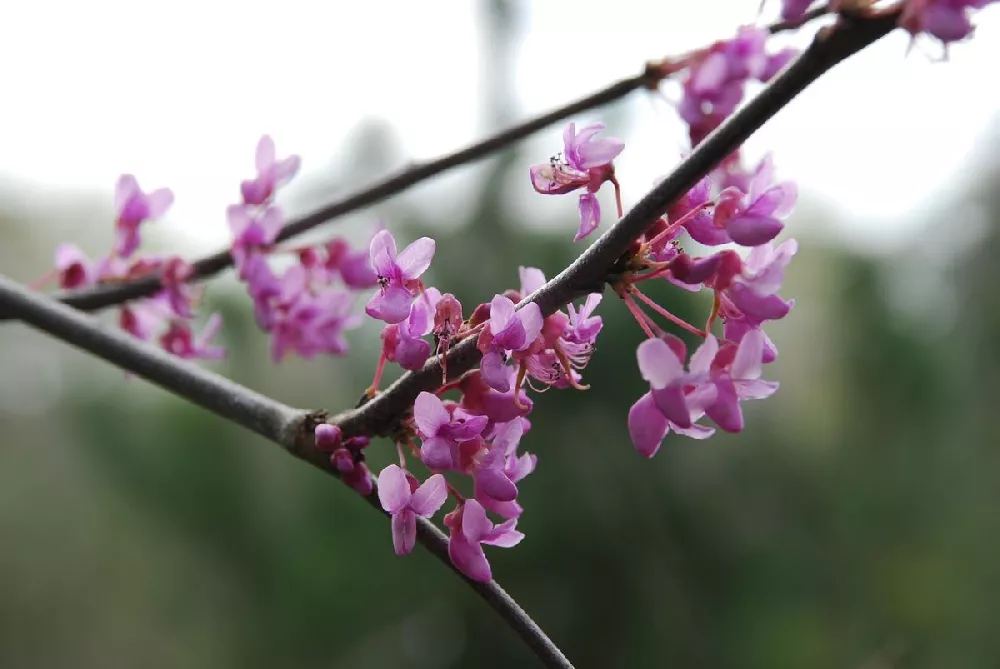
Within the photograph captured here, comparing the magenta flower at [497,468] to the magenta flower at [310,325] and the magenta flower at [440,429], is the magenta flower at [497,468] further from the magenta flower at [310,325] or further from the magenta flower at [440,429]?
the magenta flower at [310,325]

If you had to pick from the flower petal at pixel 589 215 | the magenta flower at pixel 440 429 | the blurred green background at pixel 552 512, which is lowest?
the blurred green background at pixel 552 512

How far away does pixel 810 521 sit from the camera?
160 cm

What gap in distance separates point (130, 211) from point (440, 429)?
339mm

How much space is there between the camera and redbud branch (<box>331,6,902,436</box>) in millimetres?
191

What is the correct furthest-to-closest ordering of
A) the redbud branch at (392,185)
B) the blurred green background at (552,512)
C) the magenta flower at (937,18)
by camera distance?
1. the blurred green background at (552,512)
2. the redbud branch at (392,185)
3. the magenta flower at (937,18)

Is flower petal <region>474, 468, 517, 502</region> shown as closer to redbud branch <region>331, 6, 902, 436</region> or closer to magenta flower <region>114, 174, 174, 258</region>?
redbud branch <region>331, 6, 902, 436</region>

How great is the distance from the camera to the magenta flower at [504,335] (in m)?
0.21

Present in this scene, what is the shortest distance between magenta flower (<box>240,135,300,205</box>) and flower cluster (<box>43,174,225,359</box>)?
69 millimetres

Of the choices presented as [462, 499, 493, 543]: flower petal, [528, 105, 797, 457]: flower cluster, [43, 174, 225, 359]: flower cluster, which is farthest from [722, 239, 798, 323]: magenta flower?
[43, 174, 225, 359]: flower cluster

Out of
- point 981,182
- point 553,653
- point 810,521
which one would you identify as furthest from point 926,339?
point 553,653

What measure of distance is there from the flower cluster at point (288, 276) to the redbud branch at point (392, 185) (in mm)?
20

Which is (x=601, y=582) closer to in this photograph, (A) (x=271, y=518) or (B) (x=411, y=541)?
(A) (x=271, y=518)

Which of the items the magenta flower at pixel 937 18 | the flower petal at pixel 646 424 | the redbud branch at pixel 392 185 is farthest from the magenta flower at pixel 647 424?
the redbud branch at pixel 392 185

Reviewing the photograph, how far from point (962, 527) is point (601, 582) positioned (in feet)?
2.62
